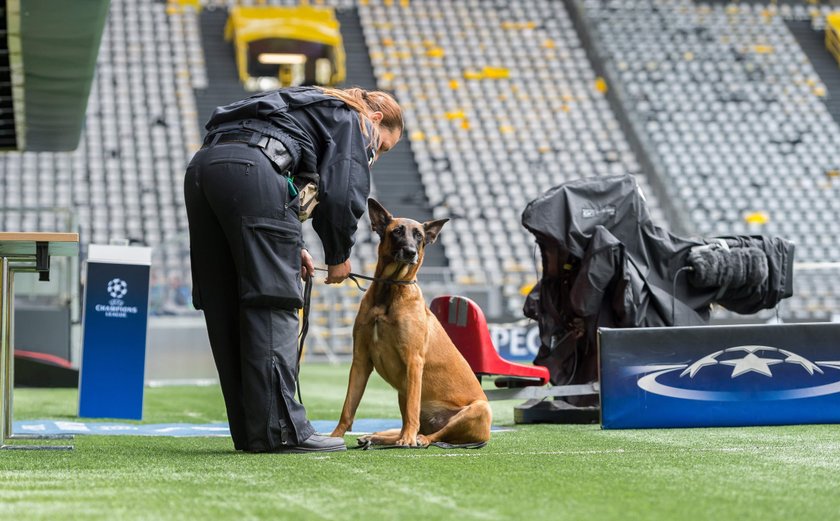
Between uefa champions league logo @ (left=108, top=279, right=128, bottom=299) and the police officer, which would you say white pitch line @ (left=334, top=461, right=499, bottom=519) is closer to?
the police officer

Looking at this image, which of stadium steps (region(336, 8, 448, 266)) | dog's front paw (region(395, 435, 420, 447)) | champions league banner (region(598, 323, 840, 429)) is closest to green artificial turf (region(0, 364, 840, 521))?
dog's front paw (region(395, 435, 420, 447))

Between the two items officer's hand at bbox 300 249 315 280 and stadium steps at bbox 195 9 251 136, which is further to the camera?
stadium steps at bbox 195 9 251 136

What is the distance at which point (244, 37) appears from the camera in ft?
A: 73.6

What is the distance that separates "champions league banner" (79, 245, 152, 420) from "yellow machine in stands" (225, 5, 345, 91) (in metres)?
15.6

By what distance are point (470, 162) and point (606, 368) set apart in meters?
15.2

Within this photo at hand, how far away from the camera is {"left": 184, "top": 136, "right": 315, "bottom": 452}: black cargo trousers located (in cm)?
384

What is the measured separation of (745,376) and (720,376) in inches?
4.9

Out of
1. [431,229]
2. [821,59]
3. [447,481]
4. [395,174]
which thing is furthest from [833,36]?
[447,481]

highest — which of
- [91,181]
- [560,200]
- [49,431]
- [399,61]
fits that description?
[399,61]

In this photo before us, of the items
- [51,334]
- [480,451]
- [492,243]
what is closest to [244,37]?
[492,243]

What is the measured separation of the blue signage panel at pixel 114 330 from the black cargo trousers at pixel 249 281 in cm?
313

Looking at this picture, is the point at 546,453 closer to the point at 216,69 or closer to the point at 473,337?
the point at 473,337

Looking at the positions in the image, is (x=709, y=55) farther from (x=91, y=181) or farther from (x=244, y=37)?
(x=91, y=181)

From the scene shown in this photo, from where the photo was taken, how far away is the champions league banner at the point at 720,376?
549 cm
